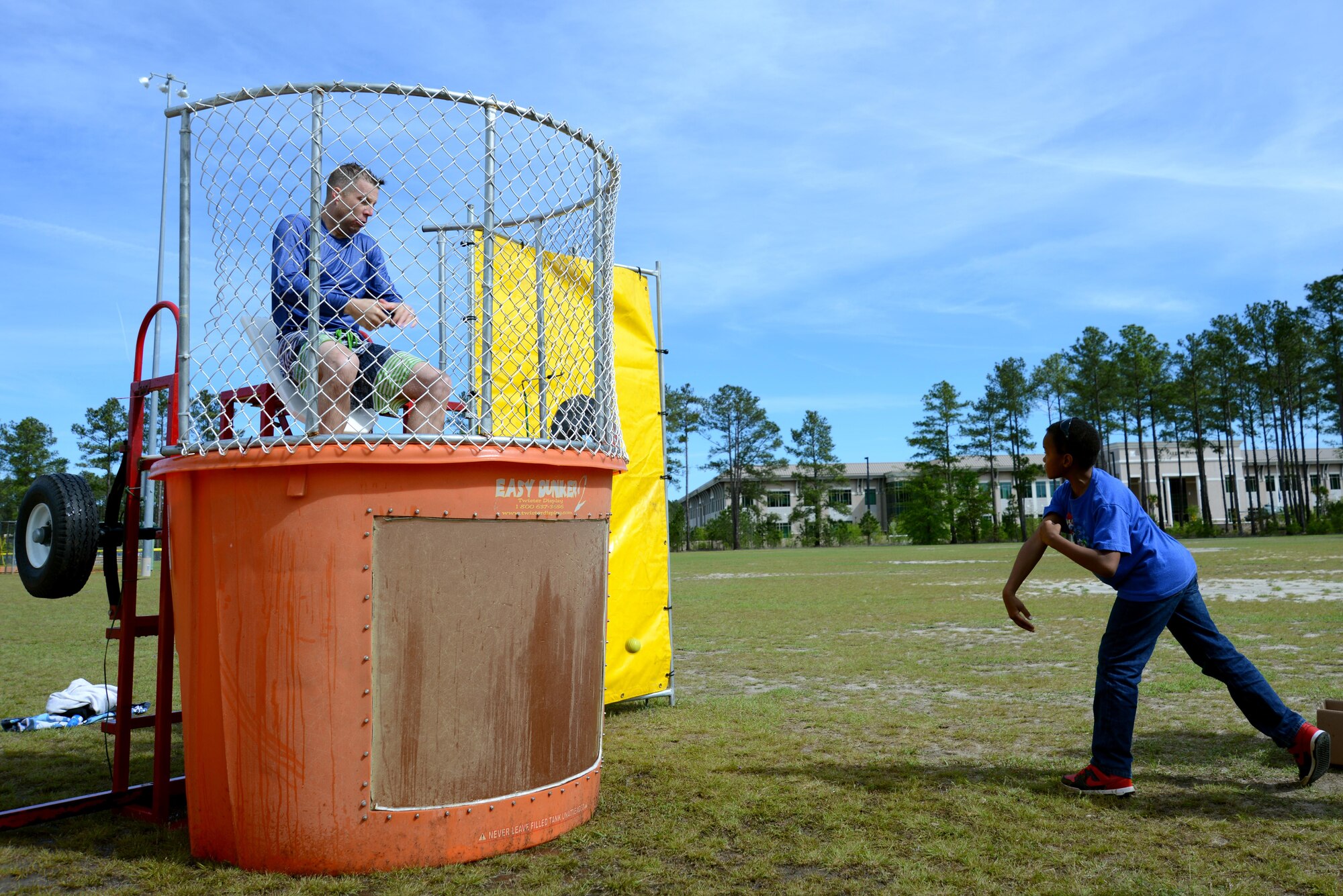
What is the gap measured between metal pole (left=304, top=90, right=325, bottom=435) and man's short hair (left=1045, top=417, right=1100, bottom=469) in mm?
3734

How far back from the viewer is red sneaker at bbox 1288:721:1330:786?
4.94 metres

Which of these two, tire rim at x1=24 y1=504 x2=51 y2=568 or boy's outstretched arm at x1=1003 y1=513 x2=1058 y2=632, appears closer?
tire rim at x1=24 y1=504 x2=51 y2=568

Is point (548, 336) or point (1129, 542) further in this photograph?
point (548, 336)

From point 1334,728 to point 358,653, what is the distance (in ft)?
17.1

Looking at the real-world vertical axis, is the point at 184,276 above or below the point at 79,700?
above

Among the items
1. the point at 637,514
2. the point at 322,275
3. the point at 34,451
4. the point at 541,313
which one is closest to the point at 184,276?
the point at 322,275

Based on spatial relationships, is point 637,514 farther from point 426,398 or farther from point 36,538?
point 36,538

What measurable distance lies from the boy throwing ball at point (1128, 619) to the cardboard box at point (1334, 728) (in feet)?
1.22

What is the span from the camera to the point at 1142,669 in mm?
4988

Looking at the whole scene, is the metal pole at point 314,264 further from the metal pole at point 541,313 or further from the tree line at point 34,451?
the tree line at point 34,451

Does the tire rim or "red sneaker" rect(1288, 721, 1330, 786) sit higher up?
the tire rim

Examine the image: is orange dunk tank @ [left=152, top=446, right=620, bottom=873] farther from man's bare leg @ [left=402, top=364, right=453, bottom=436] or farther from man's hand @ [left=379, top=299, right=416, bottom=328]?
man's hand @ [left=379, top=299, right=416, bottom=328]

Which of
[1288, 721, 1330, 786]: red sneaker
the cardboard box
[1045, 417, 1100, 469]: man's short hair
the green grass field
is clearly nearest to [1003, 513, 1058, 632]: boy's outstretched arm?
[1045, 417, 1100, 469]: man's short hair

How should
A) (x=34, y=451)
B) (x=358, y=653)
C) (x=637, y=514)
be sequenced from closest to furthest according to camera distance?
1. (x=358, y=653)
2. (x=637, y=514)
3. (x=34, y=451)
